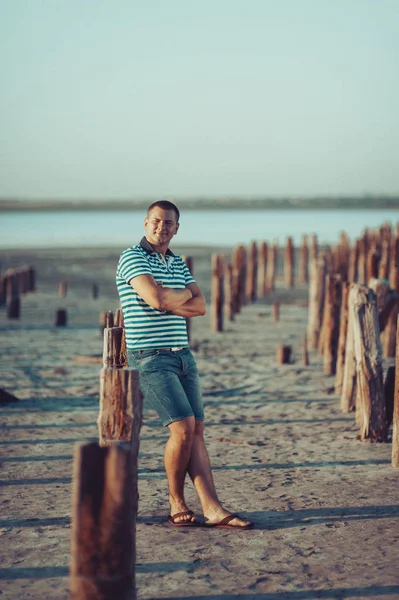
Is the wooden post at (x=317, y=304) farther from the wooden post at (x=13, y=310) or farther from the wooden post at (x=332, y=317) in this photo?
the wooden post at (x=13, y=310)

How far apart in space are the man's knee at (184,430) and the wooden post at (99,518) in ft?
4.08

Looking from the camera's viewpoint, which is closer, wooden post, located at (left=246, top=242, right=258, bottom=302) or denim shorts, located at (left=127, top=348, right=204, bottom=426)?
denim shorts, located at (left=127, top=348, right=204, bottom=426)

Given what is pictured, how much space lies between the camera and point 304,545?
4590 mm

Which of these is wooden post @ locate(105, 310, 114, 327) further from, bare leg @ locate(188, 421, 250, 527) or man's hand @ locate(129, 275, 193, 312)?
bare leg @ locate(188, 421, 250, 527)

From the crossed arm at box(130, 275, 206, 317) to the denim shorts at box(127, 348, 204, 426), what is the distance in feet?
0.73

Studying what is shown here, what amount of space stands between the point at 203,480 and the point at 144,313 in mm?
956

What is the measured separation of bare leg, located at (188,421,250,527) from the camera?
4.80m

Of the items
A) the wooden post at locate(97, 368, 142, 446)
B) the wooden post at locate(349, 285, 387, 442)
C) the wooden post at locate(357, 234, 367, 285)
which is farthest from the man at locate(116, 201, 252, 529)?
the wooden post at locate(357, 234, 367, 285)

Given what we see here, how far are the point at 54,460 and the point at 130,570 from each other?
2970mm

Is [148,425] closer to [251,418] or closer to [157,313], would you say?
[251,418]

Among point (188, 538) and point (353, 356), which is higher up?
point (353, 356)

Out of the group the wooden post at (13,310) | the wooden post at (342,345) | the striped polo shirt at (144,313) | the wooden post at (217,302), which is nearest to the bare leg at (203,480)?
the striped polo shirt at (144,313)

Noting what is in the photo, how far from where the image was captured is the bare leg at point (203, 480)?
4.80 metres

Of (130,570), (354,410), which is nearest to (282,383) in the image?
(354,410)
